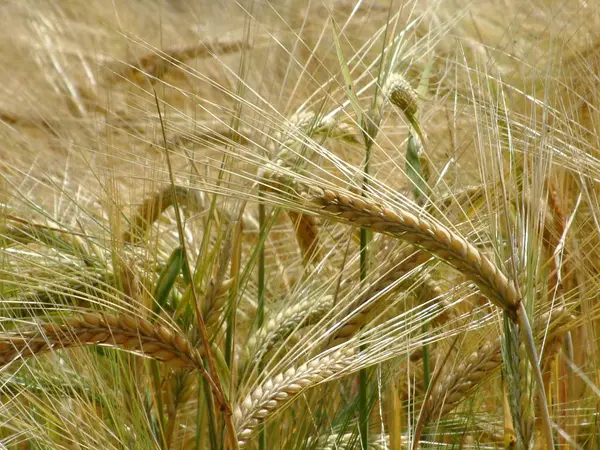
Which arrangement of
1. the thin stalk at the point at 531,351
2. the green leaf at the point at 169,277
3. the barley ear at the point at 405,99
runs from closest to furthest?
the thin stalk at the point at 531,351
the green leaf at the point at 169,277
the barley ear at the point at 405,99

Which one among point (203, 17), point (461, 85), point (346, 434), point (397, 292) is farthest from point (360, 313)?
point (203, 17)

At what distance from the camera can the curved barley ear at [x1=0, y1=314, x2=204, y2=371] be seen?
0.65 metres

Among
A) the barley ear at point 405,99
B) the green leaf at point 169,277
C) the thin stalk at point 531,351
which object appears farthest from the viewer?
the barley ear at point 405,99

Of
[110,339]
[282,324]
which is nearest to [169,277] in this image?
[110,339]

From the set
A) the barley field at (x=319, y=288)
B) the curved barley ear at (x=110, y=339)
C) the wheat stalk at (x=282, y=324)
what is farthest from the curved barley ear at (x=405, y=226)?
the wheat stalk at (x=282, y=324)

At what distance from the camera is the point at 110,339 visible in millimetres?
692

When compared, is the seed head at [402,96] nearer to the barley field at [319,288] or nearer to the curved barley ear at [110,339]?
the barley field at [319,288]

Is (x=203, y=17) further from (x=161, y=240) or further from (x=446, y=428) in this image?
(x=446, y=428)

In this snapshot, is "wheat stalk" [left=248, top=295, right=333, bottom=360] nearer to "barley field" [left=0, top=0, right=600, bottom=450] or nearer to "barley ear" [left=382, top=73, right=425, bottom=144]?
"barley field" [left=0, top=0, right=600, bottom=450]

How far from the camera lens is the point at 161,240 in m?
1.14

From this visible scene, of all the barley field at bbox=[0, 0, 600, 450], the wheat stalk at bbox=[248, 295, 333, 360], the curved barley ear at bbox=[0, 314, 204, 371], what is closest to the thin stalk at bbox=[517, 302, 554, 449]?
the barley field at bbox=[0, 0, 600, 450]

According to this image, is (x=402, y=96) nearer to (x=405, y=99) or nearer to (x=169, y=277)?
(x=405, y=99)

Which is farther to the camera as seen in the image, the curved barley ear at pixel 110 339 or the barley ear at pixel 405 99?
the barley ear at pixel 405 99

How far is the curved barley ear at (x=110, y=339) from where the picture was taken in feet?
2.14
